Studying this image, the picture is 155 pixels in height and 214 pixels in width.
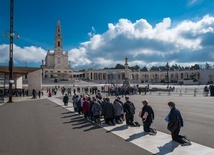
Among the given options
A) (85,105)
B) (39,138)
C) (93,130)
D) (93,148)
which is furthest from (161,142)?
(85,105)

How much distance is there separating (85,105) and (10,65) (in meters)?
16.3

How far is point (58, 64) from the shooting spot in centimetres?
11512

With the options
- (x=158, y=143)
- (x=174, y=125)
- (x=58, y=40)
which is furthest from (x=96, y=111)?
(x=58, y=40)

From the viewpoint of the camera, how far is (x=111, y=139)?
7.61m

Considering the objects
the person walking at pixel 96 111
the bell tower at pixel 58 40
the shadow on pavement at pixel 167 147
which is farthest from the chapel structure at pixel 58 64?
the shadow on pavement at pixel 167 147

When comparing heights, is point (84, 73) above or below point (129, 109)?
above

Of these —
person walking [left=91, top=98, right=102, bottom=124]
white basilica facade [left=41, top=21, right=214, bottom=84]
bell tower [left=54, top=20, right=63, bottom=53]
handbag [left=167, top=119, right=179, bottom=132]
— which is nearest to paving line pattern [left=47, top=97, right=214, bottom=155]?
handbag [left=167, top=119, right=179, bottom=132]

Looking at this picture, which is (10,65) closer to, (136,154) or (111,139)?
(111,139)

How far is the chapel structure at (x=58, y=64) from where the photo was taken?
108 metres

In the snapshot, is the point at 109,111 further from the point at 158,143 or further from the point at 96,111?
the point at 158,143

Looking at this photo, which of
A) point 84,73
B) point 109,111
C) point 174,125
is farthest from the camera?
point 84,73

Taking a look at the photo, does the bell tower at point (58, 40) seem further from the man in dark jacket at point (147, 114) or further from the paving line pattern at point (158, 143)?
the man in dark jacket at point (147, 114)

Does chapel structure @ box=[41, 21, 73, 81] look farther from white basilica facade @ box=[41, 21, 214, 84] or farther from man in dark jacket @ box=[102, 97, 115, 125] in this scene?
man in dark jacket @ box=[102, 97, 115, 125]

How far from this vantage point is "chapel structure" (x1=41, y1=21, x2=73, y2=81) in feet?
356
